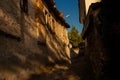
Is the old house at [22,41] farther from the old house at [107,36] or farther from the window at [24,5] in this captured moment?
the old house at [107,36]

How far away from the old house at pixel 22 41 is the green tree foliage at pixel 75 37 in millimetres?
17735

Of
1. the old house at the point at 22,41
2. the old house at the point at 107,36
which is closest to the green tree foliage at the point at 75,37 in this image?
the old house at the point at 22,41

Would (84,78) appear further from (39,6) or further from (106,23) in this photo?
(39,6)

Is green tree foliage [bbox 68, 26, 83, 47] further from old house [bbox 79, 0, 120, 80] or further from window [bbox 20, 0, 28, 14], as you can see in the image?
old house [bbox 79, 0, 120, 80]

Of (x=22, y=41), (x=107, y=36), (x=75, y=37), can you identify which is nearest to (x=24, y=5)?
(x=22, y=41)

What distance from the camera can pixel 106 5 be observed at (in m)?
4.97

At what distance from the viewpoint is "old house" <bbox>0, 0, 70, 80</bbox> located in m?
5.95

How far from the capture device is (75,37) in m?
29.5

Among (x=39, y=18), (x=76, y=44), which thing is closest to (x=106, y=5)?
(x=39, y=18)

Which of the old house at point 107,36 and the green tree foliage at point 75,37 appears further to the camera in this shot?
the green tree foliage at point 75,37

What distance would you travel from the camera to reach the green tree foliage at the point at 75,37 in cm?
2886

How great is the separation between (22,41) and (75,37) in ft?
73.8

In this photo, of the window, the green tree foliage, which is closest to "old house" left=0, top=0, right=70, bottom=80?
the window

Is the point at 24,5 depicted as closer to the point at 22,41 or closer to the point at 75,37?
the point at 22,41
